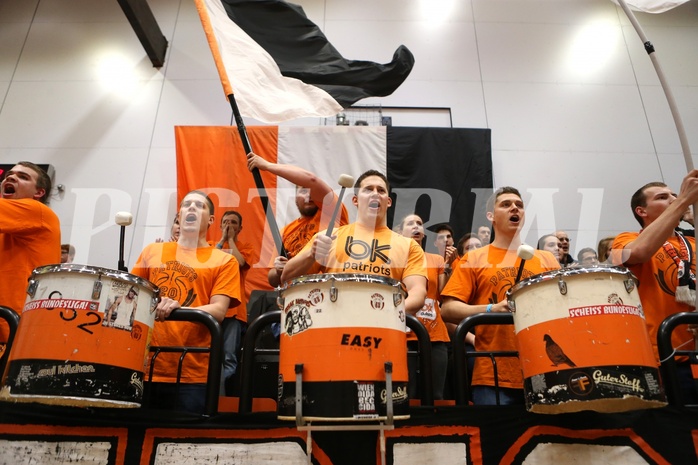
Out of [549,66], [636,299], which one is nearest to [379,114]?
[549,66]

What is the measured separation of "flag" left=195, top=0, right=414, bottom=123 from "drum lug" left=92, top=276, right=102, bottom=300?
77.0 inches

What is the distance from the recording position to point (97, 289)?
5.60ft

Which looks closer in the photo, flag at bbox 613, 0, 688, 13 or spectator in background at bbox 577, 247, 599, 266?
flag at bbox 613, 0, 688, 13

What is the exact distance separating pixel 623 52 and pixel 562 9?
105cm

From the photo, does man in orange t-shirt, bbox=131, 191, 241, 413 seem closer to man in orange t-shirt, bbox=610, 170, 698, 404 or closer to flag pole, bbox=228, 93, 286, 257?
flag pole, bbox=228, 93, 286, 257

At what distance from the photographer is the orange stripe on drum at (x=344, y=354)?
5.08ft

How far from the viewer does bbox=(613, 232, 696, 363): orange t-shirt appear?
7.52ft

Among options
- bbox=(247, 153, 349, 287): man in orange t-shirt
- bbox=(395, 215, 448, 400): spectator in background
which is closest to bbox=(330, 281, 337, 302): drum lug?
bbox=(395, 215, 448, 400): spectator in background

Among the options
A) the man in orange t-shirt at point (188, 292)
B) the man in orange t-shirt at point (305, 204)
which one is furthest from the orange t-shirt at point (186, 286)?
the man in orange t-shirt at point (305, 204)

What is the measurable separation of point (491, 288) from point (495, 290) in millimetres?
24

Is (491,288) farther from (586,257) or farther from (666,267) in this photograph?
(586,257)

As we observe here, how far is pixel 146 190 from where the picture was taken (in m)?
5.80

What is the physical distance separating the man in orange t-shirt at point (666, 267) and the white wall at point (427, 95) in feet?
10.4

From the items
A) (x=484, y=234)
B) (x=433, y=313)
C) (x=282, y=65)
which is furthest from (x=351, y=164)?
(x=433, y=313)
